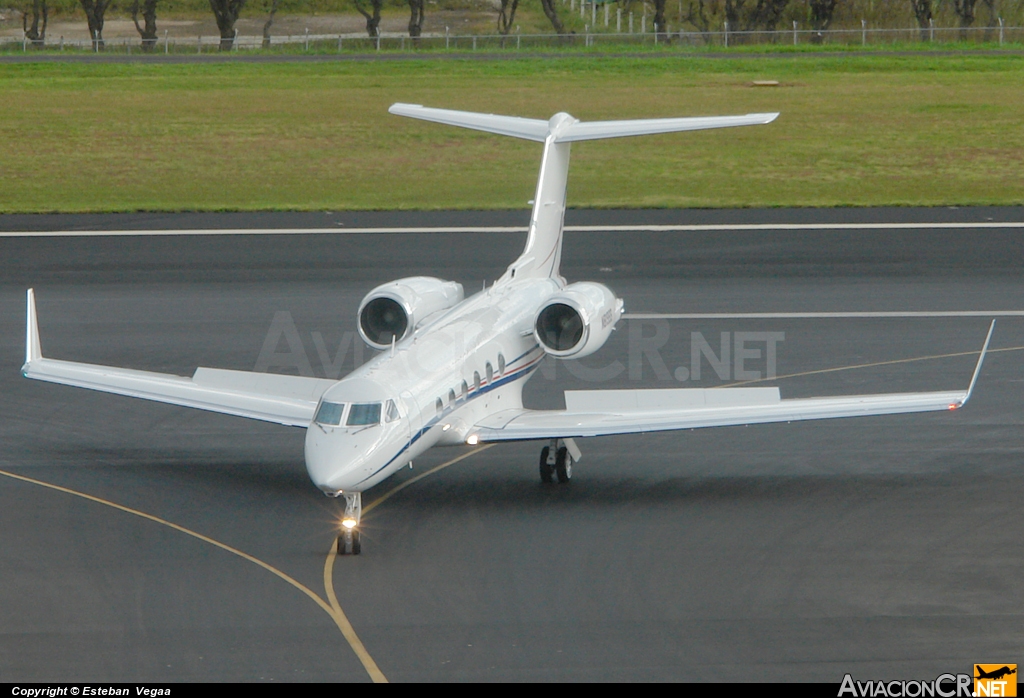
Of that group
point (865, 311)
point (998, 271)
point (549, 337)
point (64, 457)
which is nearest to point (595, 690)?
point (549, 337)

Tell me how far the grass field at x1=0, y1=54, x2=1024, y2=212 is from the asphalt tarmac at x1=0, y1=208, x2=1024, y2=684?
49.0ft

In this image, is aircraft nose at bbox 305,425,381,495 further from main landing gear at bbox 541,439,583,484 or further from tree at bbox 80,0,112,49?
tree at bbox 80,0,112,49

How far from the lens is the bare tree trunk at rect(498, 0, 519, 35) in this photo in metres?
91.4

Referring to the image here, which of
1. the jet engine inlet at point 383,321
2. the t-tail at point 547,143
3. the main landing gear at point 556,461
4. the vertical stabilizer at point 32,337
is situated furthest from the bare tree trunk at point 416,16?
the main landing gear at point 556,461

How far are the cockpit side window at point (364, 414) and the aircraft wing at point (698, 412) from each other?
1903 millimetres

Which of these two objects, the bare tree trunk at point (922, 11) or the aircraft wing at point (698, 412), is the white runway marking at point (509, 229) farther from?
the bare tree trunk at point (922, 11)

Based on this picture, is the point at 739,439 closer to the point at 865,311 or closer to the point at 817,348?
the point at 817,348

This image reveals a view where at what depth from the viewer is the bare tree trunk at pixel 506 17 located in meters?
91.4

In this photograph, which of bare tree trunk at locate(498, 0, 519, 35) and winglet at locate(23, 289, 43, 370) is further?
bare tree trunk at locate(498, 0, 519, 35)

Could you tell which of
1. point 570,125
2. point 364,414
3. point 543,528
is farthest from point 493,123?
point 543,528

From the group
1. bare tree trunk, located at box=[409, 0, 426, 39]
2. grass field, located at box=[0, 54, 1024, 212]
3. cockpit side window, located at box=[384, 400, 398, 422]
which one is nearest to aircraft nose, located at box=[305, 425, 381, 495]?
cockpit side window, located at box=[384, 400, 398, 422]

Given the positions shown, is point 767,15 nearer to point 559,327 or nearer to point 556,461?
point 559,327

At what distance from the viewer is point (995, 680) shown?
1188 centimetres

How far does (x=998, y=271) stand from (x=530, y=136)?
1478 cm
